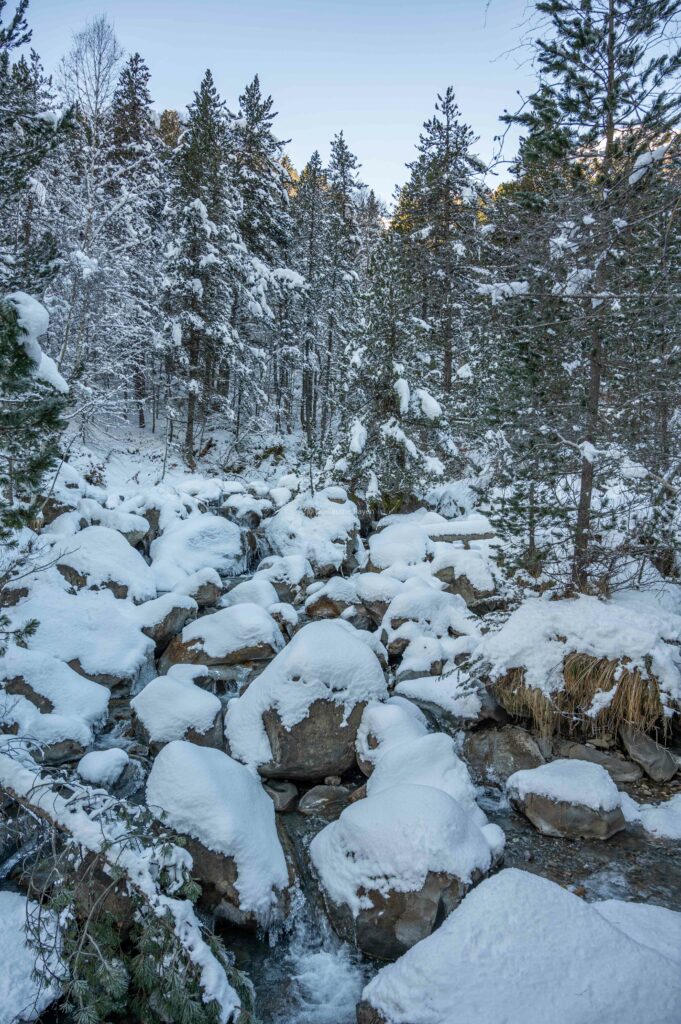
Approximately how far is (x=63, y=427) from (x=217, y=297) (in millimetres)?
16064

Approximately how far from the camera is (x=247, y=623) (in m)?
8.38

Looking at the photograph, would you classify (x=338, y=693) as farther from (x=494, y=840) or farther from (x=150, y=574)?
(x=150, y=574)

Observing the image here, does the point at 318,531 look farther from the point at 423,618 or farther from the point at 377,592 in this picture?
the point at 423,618

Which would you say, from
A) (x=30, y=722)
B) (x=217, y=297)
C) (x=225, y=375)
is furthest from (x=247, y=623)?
(x=225, y=375)

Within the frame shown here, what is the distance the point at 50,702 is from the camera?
6.28m

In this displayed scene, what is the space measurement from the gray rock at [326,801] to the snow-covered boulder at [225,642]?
2846 mm

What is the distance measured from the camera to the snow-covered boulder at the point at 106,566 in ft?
29.4

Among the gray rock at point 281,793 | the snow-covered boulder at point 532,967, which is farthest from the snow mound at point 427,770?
the snow-covered boulder at point 532,967

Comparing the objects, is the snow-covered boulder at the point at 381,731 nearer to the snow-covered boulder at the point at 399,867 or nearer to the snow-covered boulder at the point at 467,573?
the snow-covered boulder at the point at 399,867

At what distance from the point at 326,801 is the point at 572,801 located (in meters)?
2.40

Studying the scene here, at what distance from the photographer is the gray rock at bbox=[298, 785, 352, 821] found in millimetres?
5500

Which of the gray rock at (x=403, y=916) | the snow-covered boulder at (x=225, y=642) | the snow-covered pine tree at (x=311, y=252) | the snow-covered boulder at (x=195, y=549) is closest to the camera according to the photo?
the gray rock at (x=403, y=916)

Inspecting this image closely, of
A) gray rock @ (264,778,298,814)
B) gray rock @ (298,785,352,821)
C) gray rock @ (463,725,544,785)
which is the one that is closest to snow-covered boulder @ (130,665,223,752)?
gray rock @ (264,778,298,814)

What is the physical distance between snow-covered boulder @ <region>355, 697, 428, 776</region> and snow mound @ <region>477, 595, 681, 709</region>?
130 centimetres
